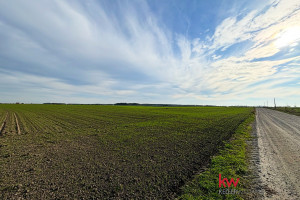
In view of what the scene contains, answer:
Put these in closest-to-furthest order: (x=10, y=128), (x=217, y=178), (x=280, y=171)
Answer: (x=217, y=178) → (x=280, y=171) → (x=10, y=128)

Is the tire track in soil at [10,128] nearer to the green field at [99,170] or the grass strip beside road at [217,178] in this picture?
the green field at [99,170]

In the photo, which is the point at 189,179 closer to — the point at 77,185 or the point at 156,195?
the point at 156,195

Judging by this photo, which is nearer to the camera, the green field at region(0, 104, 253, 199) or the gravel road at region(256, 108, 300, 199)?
the gravel road at region(256, 108, 300, 199)

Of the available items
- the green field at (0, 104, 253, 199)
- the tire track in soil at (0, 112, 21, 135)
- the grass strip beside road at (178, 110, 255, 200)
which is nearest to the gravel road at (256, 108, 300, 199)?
the grass strip beside road at (178, 110, 255, 200)

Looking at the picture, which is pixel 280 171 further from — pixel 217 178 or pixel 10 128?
pixel 10 128

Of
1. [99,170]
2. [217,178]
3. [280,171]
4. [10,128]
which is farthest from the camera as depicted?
[10,128]

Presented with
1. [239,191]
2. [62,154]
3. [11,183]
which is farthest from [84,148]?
[239,191]

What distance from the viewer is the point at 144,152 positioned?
352 inches

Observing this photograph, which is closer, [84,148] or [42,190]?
[42,190]

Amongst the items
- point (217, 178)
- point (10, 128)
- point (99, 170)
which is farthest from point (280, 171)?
point (10, 128)

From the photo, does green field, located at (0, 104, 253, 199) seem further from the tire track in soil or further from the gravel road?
the tire track in soil

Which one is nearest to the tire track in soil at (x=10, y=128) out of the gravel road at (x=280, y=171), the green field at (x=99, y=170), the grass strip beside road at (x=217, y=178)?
the green field at (x=99, y=170)

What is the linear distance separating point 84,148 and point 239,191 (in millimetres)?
9782

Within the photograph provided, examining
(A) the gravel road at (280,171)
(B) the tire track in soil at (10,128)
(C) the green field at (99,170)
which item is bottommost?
(B) the tire track in soil at (10,128)
